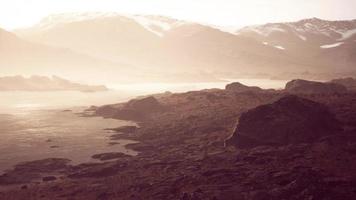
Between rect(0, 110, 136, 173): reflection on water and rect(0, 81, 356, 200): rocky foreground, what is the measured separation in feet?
7.78

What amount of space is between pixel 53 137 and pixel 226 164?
25169 mm

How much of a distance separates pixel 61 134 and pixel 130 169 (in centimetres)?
2189

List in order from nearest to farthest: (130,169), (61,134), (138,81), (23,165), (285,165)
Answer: (285,165) → (130,169) → (23,165) → (61,134) → (138,81)

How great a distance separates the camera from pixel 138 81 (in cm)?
19038

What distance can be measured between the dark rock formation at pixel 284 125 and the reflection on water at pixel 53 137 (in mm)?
10714

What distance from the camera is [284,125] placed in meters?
41.3

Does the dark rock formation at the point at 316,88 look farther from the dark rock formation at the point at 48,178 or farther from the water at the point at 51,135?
the dark rock formation at the point at 48,178

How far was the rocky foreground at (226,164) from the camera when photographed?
2844 centimetres

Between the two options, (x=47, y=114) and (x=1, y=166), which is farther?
(x=47, y=114)

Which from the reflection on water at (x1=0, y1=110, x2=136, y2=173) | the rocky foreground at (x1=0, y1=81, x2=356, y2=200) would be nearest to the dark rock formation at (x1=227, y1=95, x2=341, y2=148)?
the rocky foreground at (x1=0, y1=81, x2=356, y2=200)

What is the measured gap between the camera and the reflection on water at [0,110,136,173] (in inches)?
1698

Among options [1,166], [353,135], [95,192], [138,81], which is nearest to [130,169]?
[95,192]

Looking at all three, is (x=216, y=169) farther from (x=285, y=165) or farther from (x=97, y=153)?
(x=97, y=153)

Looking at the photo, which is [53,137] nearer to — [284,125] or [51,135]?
[51,135]
